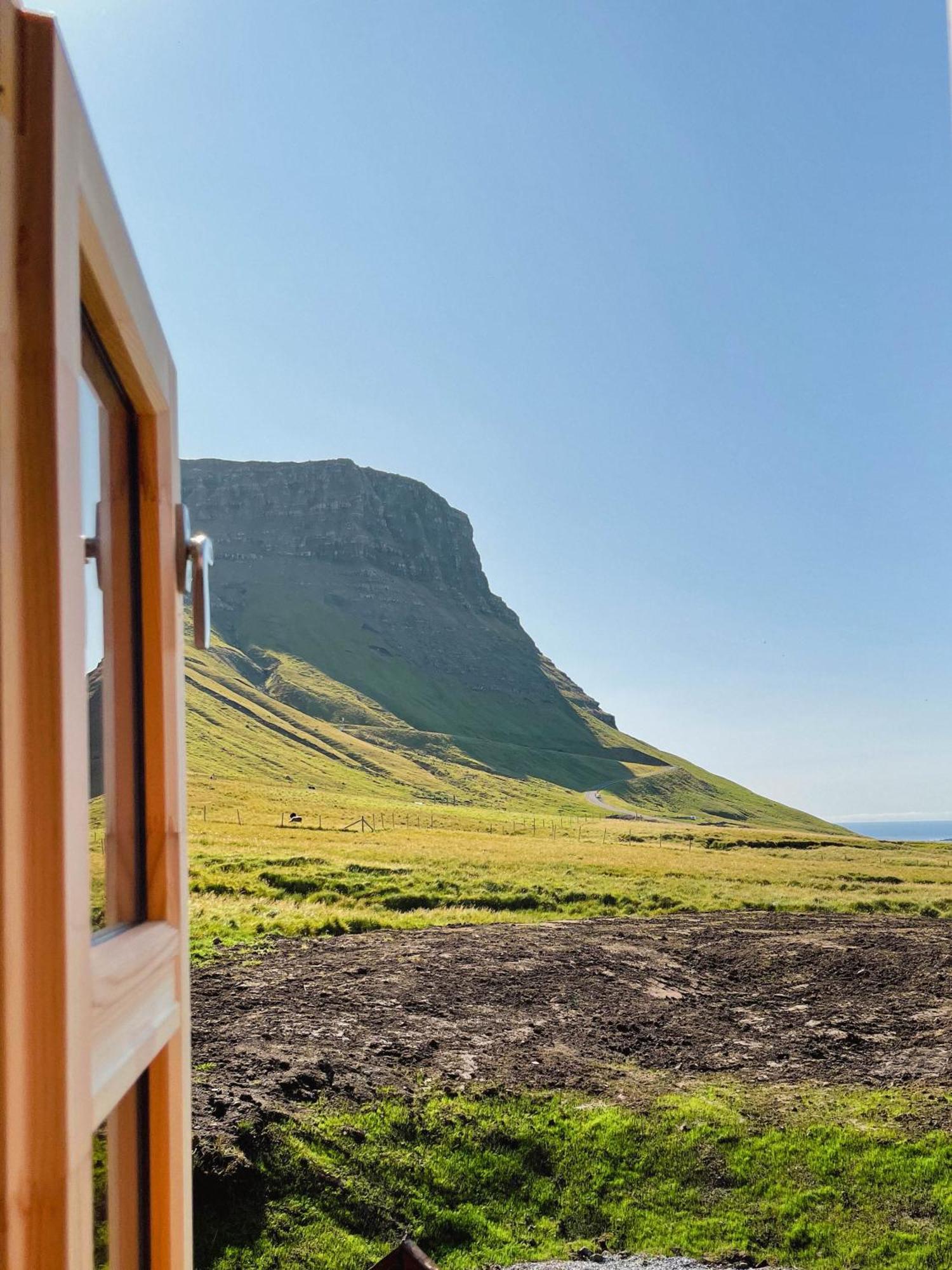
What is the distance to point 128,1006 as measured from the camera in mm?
1339

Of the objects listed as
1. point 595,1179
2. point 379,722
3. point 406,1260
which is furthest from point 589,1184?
point 379,722

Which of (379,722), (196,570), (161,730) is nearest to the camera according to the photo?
(161,730)

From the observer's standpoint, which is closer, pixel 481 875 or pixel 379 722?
pixel 481 875

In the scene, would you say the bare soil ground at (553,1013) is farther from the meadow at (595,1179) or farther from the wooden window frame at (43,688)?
the wooden window frame at (43,688)

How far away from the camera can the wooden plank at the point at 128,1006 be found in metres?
1.16

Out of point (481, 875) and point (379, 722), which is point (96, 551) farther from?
point (379, 722)

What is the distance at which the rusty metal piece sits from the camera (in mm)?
2123

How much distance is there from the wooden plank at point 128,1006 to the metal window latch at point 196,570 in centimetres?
64

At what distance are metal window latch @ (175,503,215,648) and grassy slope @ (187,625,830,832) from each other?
79120mm

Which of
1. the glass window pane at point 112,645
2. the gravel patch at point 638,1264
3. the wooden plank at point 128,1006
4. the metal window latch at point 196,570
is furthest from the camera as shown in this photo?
the gravel patch at point 638,1264

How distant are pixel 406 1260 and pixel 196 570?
1.85 m

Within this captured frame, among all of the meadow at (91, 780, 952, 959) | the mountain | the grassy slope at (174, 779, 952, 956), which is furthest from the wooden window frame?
the mountain

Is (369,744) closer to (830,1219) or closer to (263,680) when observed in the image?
(263,680)

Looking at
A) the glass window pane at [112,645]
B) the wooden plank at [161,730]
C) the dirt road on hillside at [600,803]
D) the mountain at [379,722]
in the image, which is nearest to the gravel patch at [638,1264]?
the wooden plank at [161,730]
